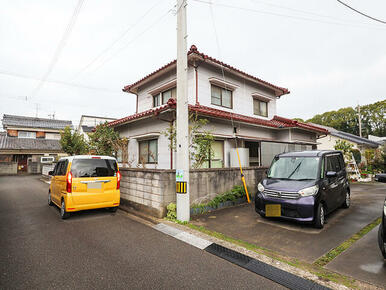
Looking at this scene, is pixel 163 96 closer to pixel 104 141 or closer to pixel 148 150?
pixel 148 150

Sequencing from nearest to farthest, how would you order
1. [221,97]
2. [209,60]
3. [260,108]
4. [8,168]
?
[209,60] → [221,97] → [260,108] → [8,168]

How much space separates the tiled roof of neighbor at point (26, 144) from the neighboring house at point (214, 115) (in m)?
23.2

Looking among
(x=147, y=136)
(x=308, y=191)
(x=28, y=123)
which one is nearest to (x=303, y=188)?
(x=308, y=191)

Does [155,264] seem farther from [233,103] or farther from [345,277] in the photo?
[233,103]

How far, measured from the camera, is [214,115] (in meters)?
7.71

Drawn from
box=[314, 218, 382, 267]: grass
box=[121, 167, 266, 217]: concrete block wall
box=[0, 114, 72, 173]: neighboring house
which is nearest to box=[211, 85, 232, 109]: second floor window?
box=[121, 167, 266, 217]: concrete block wall

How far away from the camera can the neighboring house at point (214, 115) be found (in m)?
8.49

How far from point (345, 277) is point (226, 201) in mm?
3905

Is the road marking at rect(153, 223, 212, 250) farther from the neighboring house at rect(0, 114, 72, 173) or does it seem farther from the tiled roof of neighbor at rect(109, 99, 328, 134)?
the neighboring house at rect(0, 114, 72, 173)

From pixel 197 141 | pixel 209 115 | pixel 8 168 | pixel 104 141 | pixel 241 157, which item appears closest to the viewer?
pixel 197 141

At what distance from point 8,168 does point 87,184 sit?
27.5 meters

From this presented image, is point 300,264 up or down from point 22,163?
down

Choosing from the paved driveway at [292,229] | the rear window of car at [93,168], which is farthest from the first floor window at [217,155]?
the rear window of car at [93,168]

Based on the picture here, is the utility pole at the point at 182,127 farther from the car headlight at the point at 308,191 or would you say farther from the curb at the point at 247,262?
the car headlight at the point at 308,191
